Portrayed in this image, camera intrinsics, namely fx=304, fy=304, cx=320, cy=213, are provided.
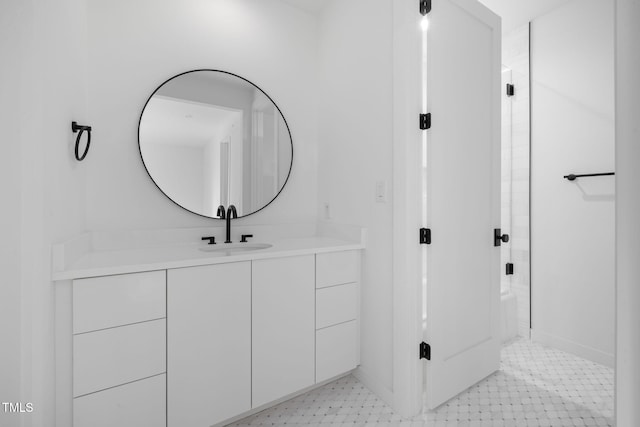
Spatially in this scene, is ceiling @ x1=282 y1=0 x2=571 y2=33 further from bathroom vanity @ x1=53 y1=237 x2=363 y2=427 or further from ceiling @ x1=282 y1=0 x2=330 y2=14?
bathroom vanity @ x1=53 y1=237 x2=363 y2=427

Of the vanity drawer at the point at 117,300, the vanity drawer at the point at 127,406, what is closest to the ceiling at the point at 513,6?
the vanity drawer at the point at 117,300

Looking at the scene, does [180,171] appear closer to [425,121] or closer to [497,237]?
[425,121]

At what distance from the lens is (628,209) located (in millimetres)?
819

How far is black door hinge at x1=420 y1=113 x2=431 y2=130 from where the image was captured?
5.06 ft

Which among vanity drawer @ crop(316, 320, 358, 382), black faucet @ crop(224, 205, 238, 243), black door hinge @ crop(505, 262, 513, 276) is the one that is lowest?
vanity drawer @ crop(316, 320, 358, 382)

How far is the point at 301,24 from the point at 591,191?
7.56 feet

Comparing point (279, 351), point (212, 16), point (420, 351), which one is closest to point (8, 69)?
point (212, 16)

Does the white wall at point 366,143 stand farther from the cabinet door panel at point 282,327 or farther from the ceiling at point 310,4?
the cabinet door panel at point 282,327

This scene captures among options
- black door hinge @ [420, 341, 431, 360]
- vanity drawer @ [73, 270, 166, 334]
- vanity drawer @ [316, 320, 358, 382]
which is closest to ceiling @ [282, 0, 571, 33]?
vanity drawer @ [73, 270, 166, 334]

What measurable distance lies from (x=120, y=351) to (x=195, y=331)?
27 cm

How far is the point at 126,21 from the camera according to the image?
1.64 m

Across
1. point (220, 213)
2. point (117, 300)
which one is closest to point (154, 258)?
point (117, 300)

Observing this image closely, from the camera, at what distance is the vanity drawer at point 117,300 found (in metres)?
1.10

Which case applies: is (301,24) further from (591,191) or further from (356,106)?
(591,191)
